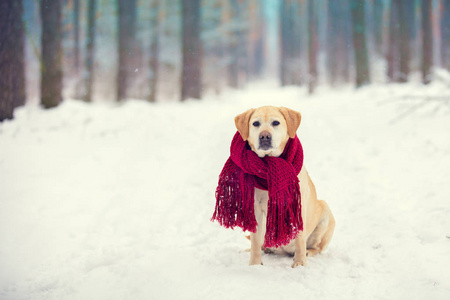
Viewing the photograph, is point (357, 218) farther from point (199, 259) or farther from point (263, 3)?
point (263, 3)

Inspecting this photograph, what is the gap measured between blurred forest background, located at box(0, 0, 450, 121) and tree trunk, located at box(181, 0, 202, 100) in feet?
0.12

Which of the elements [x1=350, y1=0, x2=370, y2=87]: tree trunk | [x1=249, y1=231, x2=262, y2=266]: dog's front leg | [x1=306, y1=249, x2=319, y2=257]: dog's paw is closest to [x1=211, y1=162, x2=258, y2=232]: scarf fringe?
[x1=249, y1=231, x2=262, y2=266]: dog's front leg

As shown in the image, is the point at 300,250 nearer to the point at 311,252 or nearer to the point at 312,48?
the point at 311,252

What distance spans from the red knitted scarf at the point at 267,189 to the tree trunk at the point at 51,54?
21.9 ft

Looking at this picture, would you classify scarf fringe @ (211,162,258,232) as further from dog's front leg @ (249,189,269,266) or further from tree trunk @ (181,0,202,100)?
tree trunk @ (181,0,202,100)

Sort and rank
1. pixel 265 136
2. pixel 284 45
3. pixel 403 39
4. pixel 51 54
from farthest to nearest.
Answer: pixel 284 45, pixel 403 39, pixel 51 54, pixel 265 136

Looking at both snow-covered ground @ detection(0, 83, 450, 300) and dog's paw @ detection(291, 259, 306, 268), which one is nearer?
snow-covered ground @ detection(0, 83, 450, 300)

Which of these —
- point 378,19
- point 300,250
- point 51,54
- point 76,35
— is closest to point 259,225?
point 300,250

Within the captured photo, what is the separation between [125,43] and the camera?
40.0 feet

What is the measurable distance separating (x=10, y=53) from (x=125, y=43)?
248 inches

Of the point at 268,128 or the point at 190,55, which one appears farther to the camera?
the point at 190,55

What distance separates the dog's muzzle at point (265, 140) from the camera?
8.98 ft

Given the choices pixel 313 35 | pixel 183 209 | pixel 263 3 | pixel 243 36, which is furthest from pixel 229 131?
pixel 263 3

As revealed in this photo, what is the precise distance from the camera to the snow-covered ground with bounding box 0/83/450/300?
263cm
